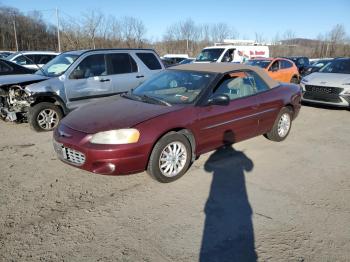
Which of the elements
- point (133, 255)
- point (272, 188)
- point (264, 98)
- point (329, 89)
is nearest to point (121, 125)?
point (133, 255)

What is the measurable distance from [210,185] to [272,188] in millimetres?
813

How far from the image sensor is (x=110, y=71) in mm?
7809

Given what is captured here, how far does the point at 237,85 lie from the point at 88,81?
12.1ft

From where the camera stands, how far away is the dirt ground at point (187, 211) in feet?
9.61

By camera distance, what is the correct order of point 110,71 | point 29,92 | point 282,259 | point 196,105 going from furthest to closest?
1. point 110,71
2. point 29,92
3. point 196,105
4. point 282,259

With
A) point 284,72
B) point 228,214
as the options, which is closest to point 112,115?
point 228,214

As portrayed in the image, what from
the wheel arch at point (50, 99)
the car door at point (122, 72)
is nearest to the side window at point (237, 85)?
the car door at point (122, 72)

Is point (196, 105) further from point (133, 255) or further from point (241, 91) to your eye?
point (133, 255)

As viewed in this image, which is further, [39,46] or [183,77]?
[39,46]

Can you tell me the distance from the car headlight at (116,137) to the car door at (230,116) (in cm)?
104

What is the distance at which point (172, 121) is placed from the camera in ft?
13.9

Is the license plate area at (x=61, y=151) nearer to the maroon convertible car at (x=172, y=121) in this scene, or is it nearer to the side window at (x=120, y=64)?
the maroon convertible car at (x=172, y=121)

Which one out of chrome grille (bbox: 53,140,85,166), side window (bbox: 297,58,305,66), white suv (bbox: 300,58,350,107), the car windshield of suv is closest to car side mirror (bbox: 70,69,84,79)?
chrome grille (bbox: 53,140,85,166)

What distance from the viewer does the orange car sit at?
1380cm
